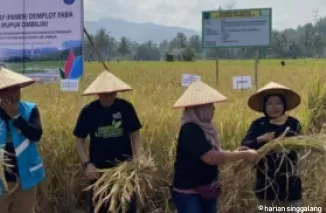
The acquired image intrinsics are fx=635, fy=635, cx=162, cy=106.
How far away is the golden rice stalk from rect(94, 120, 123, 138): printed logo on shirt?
0.24m

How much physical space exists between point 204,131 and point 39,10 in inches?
208

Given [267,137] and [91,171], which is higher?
[267,137]

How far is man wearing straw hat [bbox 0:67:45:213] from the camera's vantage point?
439 cm

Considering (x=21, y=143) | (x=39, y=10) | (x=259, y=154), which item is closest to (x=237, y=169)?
(x=259, y=154)

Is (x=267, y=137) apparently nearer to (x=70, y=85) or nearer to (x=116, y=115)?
(x=116, y=115)

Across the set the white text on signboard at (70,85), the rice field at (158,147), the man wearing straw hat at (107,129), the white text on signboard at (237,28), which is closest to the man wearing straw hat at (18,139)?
the man wearing straw hat at (107,129)

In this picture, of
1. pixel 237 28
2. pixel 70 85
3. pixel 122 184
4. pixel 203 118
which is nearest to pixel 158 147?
pixel 122 184

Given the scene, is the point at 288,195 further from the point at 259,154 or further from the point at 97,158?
the point at 97,158

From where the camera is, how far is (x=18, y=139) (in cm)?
446

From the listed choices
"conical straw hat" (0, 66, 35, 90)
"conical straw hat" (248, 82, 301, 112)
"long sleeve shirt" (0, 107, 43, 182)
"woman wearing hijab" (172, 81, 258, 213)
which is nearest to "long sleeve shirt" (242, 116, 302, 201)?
"woman wearing hijab" (172, 81, 258, 213)

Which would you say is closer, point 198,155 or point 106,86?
point 198,155

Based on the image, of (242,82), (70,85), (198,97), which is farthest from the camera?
(70,85)

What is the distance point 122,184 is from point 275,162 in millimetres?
1042

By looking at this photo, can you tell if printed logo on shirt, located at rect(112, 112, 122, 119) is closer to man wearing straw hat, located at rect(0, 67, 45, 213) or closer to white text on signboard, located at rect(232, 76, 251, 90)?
man wearing straw hat, located at rect(0, 67, 45, 213)
